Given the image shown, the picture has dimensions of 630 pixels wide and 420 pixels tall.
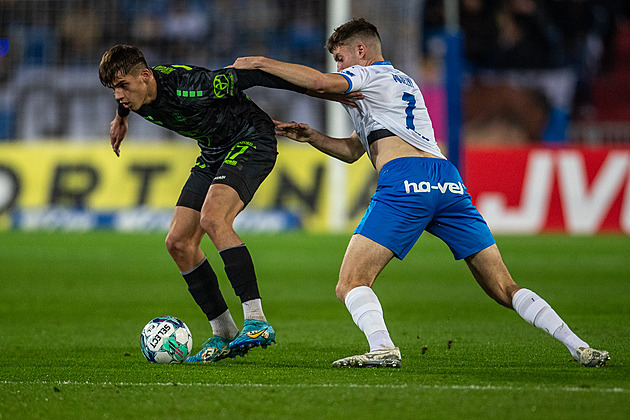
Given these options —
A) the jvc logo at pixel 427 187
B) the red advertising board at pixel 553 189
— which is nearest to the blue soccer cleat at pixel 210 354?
the jvc logo at pixel 427 187

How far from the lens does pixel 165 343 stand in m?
5.89

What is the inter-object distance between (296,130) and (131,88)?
41.7 inches

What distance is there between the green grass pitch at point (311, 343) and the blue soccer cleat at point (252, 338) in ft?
0.44

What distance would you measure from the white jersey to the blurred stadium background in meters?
11.8

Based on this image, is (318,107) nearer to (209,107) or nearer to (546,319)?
(209,107)

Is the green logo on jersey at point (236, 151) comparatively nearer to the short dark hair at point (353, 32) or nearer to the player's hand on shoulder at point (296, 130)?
the player's hand on shoulder at point (296, 130)

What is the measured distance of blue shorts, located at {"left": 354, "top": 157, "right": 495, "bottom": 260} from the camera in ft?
17.9

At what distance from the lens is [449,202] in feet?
18.2

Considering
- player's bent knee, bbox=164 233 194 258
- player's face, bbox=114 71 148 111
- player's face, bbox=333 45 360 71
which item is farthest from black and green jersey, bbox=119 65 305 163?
player's bent knee, bbox=164 233 194 258

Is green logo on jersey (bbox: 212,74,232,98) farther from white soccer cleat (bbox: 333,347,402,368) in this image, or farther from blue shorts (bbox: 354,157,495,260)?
white soccer cleat (bbox: 333,347,402,368)

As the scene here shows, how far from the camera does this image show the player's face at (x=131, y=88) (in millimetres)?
5949

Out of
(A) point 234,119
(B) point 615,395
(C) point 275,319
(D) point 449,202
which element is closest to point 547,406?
(B) point 615,395

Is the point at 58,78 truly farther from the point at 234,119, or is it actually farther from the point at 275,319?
the point at 234,119

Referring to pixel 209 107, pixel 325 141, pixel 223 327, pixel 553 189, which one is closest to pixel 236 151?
pixel 209 107
